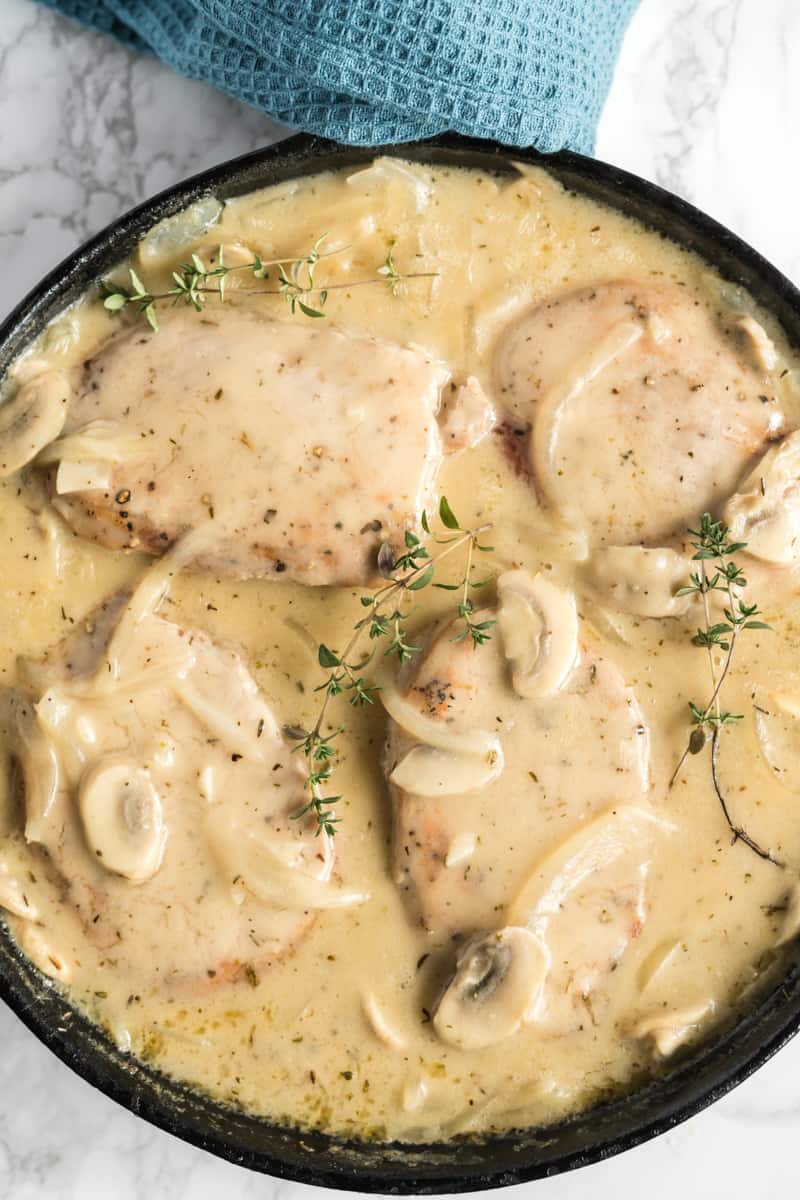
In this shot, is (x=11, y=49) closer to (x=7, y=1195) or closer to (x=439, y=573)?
(x=439, y=573)

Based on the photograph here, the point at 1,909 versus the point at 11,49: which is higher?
the point at 11,49

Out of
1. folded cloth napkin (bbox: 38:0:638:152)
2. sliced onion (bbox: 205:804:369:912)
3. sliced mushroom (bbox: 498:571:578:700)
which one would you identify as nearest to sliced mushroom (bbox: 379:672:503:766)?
sliced mushroom (bbox: 498:571:578:700)

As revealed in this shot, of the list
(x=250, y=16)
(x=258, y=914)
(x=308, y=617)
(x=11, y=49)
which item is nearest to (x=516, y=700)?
(x=308, y=617)

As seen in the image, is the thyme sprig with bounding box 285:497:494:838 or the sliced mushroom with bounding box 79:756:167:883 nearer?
the thyme sprig with bounding box 285:497:494:838

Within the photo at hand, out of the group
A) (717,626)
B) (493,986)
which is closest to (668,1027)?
(493,986)

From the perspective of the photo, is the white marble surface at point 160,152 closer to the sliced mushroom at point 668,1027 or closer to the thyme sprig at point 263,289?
the thyme sprig at point 263,289

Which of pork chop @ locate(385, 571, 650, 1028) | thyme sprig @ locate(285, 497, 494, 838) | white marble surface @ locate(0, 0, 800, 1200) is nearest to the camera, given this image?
thyme sprig @ locate(285, 497, 494, 838)

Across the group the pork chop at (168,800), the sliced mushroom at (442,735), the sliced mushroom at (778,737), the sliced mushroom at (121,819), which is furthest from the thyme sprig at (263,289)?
the sliced mushroom at (778,737)

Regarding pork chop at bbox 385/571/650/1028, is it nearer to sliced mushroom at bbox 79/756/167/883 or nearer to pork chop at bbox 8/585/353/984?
pork chop at bbox 8/585/353/984
